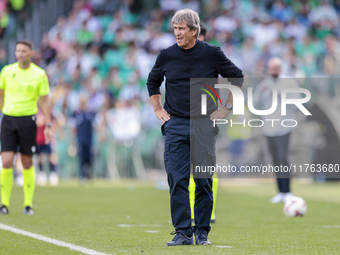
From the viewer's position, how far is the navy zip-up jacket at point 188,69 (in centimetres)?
556

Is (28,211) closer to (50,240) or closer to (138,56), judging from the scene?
(50,240)

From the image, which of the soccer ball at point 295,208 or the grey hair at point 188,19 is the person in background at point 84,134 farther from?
the grey hair at point 188,19

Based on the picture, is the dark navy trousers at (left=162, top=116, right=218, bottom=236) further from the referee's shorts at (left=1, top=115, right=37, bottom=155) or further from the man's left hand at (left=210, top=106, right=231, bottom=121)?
the referee's shorts at (left=1, top=115, right=37, bottom=155)

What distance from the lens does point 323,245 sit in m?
5.77

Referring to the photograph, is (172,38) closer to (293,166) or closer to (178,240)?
(293,166)

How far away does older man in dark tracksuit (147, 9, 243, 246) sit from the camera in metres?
5.55

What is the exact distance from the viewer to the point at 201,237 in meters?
5.60

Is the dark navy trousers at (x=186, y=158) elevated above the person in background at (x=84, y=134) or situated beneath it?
elevated above

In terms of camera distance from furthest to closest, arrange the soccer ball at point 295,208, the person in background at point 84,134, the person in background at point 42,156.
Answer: the person in background at point 84,134 < the person in background at point 42,156 < the soccer ball at point 295,208

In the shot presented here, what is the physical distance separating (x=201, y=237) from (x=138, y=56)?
625 inches

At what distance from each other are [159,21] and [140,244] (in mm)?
18040

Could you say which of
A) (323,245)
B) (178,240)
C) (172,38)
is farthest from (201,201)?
(172,38)

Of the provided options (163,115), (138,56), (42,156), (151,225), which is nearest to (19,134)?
(151,225)

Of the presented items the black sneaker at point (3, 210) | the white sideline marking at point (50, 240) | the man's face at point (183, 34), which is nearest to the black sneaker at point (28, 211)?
the black sneaker at point (3, 210)
